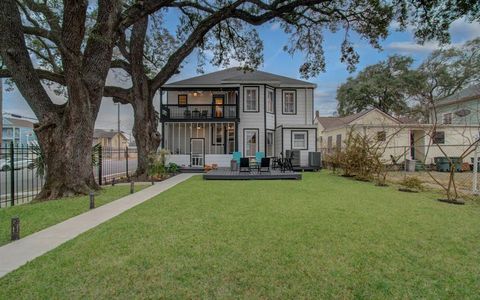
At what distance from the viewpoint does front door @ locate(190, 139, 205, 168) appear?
65.0 feet

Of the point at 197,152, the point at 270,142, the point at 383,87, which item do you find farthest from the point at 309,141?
the point at 383,87

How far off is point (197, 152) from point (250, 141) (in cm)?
414

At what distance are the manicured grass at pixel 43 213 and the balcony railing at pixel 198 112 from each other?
36.9 ft

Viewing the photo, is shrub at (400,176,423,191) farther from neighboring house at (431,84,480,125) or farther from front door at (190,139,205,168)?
neighboring house at (431,84,480,125)

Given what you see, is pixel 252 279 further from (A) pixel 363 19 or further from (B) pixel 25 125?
(B) pixel 25 125

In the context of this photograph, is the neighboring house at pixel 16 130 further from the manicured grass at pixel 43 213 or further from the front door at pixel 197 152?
the manicured grass at pixel 43 213

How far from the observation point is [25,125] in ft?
133

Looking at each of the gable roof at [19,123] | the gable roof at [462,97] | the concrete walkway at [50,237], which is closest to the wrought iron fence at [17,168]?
the concrete walkway at [50,237]

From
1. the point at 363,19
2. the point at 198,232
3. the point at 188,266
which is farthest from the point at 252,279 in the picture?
the point at 363,19

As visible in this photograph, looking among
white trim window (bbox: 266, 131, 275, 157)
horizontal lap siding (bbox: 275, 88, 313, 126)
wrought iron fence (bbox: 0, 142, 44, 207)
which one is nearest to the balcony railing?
white trim window (bbox: 266, 131, 275, 157)

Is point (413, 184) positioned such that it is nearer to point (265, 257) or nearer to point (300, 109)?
point (265, 257)

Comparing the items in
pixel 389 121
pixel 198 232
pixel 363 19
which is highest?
pixel 363 19

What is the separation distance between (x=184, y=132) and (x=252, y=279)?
18.4 m

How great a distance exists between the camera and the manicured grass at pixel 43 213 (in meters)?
5.48
